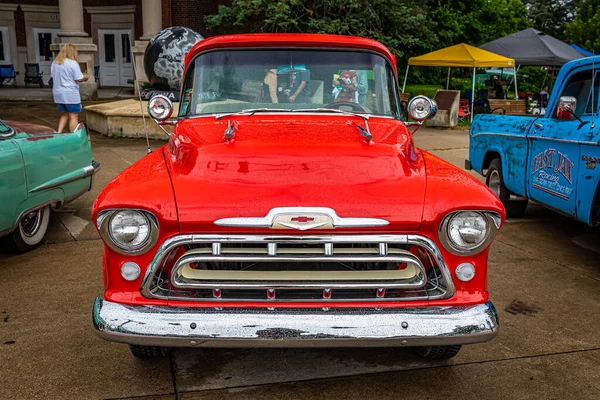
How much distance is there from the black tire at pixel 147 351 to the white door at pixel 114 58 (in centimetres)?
2481

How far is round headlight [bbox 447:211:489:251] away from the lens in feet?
9.93

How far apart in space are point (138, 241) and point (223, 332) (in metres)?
0.60

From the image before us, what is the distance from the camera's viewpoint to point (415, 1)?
1950cm

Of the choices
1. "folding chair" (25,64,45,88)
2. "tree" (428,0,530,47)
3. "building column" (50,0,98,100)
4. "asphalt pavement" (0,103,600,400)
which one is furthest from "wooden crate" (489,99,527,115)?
"folding chair" (25,64,45,88)

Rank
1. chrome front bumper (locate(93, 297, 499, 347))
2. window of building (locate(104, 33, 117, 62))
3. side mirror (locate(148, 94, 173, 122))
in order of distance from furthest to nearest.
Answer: window of building (locate(104, 33, 117, 62)) < side mirror (locate(148, 94, 173, 122)) < chrome front bumper (locate(93, 297, 499, 347))

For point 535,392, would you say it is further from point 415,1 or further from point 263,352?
point 415,1

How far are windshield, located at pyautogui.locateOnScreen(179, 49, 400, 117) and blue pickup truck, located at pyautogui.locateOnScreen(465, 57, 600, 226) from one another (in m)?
2.16

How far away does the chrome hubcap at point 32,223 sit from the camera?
5.79 m

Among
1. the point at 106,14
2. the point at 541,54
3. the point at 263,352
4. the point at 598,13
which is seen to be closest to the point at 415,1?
the point at 541,54

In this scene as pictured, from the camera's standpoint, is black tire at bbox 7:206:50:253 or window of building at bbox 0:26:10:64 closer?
black tire at bbox 7:206:50:253

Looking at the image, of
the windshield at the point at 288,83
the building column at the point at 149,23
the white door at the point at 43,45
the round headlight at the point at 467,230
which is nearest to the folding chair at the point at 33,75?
the white door at the point at 43,45

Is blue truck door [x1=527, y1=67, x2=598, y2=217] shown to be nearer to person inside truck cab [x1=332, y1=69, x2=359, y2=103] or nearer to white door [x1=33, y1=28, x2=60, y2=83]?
person inside truck cab [x1=332, y1=69, x2=359, y2=103]

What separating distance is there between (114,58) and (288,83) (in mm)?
24849

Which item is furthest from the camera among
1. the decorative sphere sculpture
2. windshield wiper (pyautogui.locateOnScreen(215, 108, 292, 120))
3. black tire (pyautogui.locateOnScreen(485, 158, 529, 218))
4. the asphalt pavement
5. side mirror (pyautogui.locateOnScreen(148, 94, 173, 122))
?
the decorative sphere sculpture
